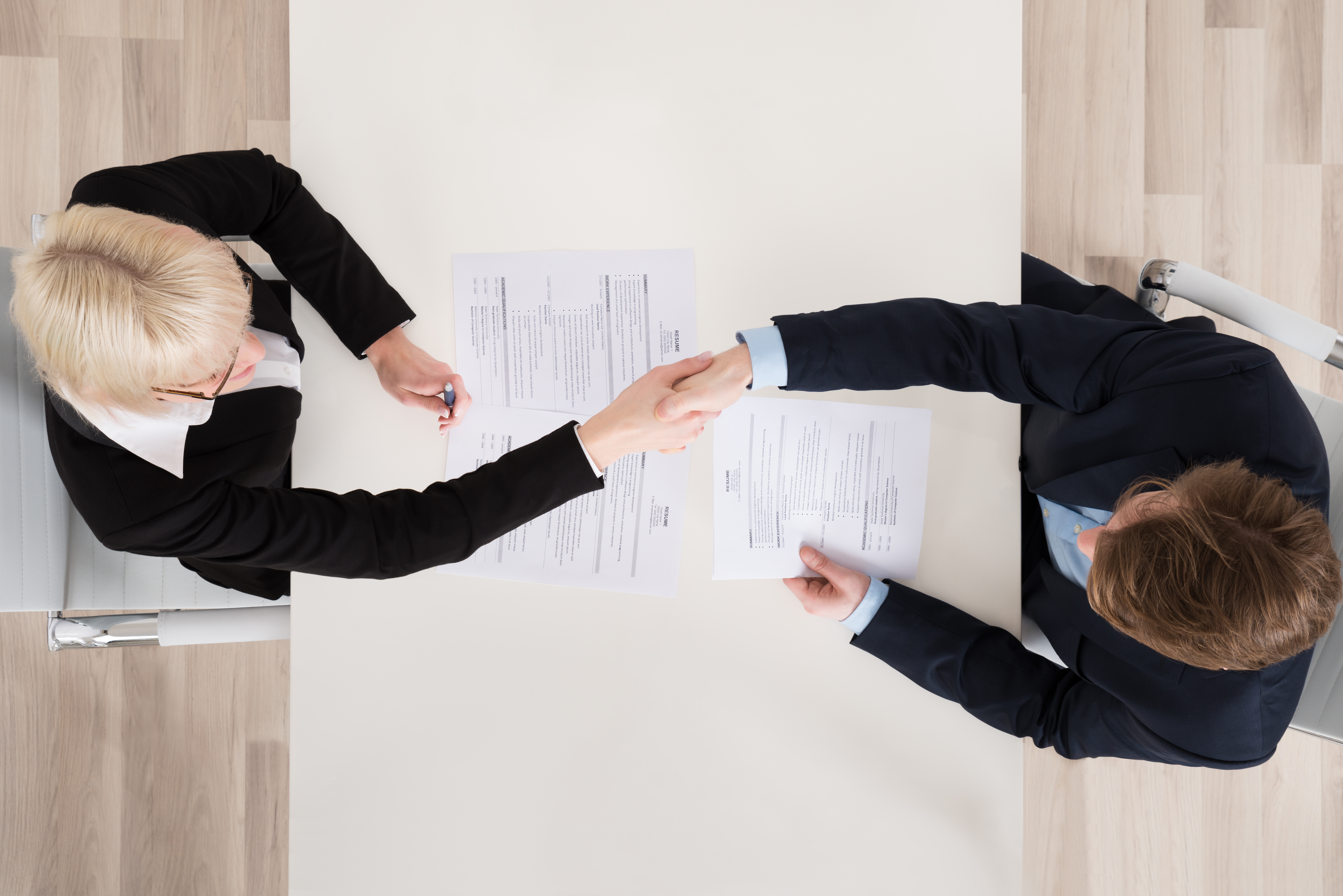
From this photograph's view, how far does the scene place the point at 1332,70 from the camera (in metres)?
1.85

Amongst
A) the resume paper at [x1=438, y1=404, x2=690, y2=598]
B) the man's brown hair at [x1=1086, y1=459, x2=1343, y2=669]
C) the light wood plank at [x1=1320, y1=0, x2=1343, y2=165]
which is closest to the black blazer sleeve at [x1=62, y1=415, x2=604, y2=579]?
the resume paper at [x1=438, y1=404, x2=690, y2=598]

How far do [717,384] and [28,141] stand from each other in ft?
6.12

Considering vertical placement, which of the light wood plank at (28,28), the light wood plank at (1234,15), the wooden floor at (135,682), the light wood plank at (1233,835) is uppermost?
the light wood plank at (1234,15)

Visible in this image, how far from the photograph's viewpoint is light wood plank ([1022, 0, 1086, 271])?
1.83m

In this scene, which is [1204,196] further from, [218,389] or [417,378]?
[218,389]

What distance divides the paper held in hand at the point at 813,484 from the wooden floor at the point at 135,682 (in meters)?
1.29

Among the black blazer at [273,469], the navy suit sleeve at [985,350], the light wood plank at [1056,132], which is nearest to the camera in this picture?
the black blazer at [273,469]

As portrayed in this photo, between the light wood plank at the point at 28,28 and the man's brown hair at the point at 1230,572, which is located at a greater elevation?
the light wood plank at the point at 28,28

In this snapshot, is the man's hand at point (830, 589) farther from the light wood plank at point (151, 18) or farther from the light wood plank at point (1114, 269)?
the light wood plank at point (151, 18)

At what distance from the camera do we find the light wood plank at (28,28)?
1749 millimetres

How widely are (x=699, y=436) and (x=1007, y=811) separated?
660 mm

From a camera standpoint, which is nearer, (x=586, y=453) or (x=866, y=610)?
(x=586, y=453)

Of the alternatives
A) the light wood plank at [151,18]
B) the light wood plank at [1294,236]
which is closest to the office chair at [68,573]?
the light wood plank at [151,18]

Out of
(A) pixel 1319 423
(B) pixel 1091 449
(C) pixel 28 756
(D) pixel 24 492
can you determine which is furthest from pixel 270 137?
(A) pixel 1319 423
